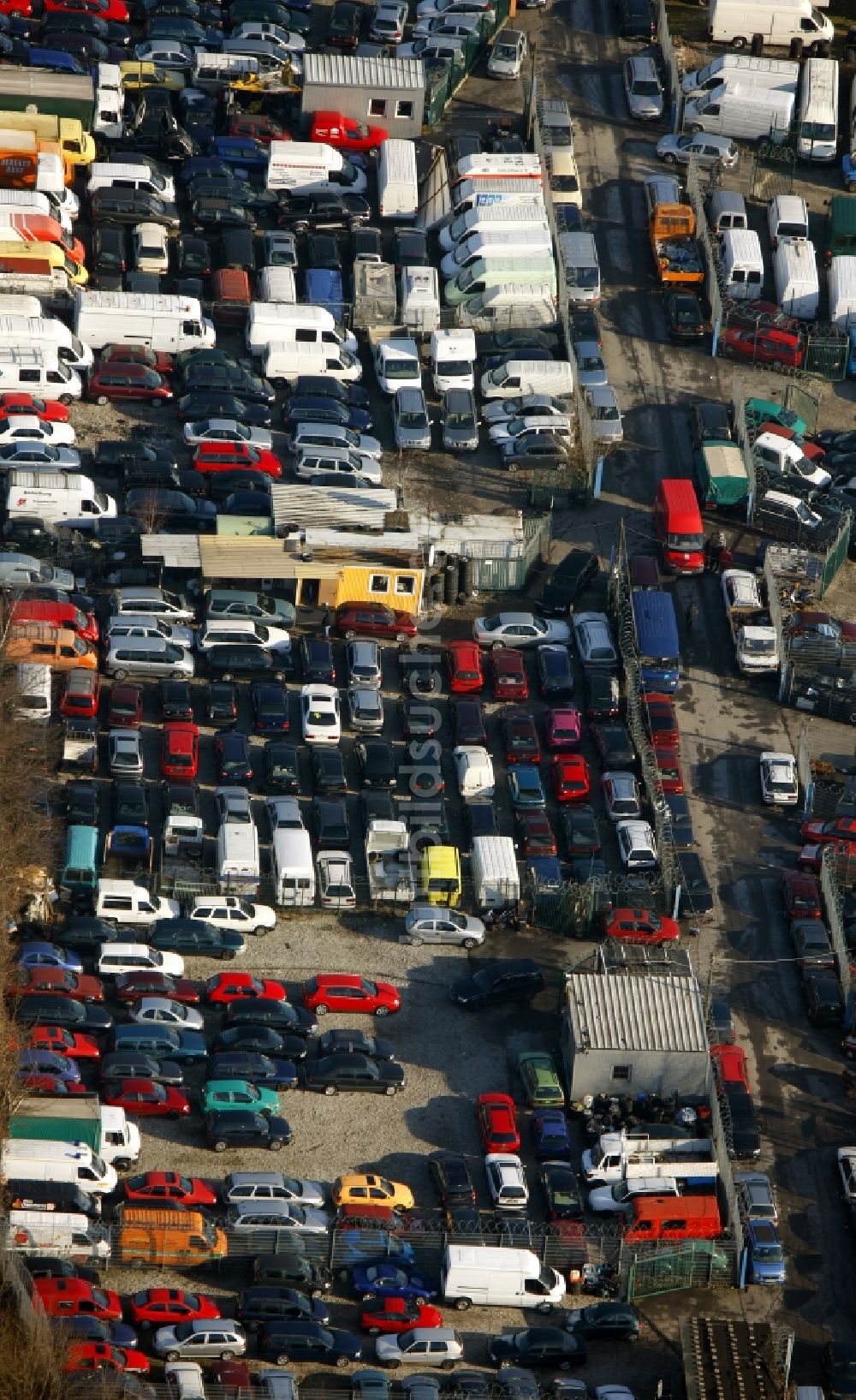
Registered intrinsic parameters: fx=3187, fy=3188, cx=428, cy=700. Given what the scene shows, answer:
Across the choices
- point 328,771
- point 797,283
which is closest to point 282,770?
point 328,771

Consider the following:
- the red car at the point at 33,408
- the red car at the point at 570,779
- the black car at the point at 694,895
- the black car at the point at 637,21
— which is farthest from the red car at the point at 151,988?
the black car at the point at 637,21

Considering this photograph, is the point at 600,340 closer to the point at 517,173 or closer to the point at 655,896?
the point at 517,173

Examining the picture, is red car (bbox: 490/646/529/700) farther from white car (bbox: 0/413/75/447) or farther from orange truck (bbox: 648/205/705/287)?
orange truck (bbox: 648/205/705/287)

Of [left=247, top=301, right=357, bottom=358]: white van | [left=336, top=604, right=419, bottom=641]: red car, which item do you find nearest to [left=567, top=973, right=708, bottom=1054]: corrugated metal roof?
[left=336, top=604, right=419, bottom=641]: red car

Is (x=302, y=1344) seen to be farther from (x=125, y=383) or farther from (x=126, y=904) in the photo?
(x=125, y=383)

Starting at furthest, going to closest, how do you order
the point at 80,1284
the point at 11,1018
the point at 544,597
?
the point at 544,597
the point at 11,1018
the point at 80,1284

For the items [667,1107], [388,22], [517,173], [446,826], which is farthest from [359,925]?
[388,22]
